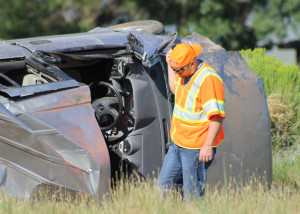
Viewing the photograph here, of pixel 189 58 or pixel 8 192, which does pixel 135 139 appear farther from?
pixel 8 192

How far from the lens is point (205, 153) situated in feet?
13.3

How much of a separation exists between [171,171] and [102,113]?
3.19ft

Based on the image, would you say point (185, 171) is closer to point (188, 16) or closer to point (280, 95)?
point (280, 95)

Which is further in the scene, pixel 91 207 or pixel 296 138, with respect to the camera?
pixel 296 138

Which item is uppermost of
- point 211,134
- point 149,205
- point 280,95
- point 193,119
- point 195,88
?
point 280,95

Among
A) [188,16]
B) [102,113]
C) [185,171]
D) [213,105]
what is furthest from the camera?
[188,16]

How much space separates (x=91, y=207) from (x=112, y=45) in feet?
5.75

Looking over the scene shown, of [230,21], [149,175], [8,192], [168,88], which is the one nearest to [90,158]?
[8,192]

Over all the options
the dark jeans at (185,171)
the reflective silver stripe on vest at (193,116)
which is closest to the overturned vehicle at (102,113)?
the dark jeans at (185,171)

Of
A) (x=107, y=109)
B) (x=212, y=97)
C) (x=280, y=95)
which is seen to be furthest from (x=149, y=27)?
(x=280, y=95)

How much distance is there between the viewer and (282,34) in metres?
18.3

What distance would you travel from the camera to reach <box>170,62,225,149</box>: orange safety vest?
158 inches

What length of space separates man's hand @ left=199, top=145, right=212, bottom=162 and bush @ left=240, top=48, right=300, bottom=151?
3.05 metres

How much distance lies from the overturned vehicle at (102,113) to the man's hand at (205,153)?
0.29 meters
